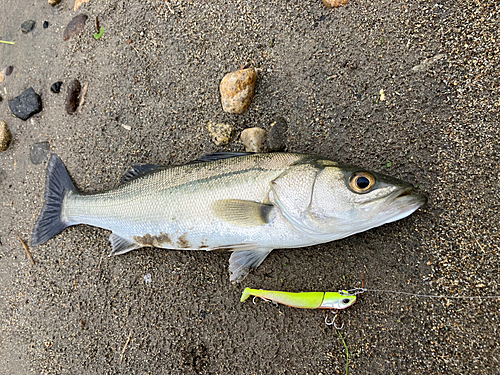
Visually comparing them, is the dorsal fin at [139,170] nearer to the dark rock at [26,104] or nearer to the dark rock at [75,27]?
the dark rock at [26,104]

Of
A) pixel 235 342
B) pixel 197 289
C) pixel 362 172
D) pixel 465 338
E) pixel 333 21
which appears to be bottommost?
pixel 465 338

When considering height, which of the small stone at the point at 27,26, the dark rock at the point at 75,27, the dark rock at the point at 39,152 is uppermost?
the small stone at the point at 27,26

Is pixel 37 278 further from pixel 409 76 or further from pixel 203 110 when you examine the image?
pixel 409 76

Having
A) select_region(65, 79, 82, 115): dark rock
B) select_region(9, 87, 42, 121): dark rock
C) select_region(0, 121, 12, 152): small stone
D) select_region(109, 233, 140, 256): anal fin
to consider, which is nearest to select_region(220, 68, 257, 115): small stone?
select_region(109, 233, 140, 256): anal fin

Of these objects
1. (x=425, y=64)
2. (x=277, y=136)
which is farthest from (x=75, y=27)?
(x=425, y=64)

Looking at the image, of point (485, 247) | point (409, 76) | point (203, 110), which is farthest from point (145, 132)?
point (485, 247)

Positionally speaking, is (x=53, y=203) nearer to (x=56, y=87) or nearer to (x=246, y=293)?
(x=56, y=87)

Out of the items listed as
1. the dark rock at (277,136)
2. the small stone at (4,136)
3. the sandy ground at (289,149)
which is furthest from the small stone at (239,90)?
the small stone at (4,136)
